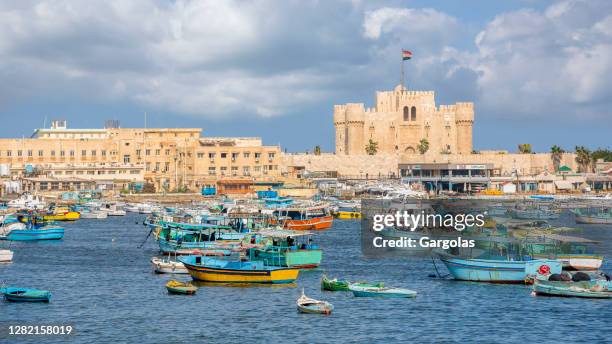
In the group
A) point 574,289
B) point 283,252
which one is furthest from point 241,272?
point 574,289

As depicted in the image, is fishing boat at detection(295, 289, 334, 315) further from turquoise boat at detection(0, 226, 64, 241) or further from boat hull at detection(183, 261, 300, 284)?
turquoise boat at detection(0, 226, 64, 241)

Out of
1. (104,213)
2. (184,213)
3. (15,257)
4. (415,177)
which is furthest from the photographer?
(415,177)

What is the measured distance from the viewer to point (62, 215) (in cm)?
9725

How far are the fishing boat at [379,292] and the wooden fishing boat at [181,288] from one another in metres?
6.74

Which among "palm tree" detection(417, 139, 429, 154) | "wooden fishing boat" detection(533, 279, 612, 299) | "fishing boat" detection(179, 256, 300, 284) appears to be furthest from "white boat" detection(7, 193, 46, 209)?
"wooden fishing boat" detection(533, 279, 612, 299)

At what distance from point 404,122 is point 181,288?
343 feet

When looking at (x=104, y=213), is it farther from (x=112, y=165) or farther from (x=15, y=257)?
(x=15, y=257)

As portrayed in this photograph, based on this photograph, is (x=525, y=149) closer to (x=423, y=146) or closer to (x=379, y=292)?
(x=423, y=146)

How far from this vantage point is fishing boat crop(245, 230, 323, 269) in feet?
163

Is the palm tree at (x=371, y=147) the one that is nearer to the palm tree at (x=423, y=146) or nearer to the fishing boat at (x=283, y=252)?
the palm tree at (x=423, y=146)

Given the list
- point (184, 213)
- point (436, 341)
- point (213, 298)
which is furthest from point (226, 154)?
point (436, 341)

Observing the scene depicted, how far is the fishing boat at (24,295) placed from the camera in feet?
136

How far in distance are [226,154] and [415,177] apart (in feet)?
88.5

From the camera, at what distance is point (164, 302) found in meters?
42.8
